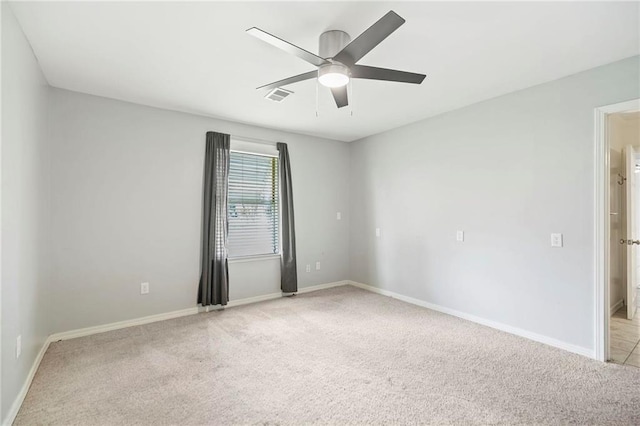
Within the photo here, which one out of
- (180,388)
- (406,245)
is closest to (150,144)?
(180,388)

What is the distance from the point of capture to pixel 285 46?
73.6 inches

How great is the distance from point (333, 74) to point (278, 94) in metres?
1.28

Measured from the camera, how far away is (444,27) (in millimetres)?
2102

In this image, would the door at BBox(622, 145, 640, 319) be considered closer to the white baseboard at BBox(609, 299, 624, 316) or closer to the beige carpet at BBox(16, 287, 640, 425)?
the white baseboard at BBox(609, 299, 624, 316)

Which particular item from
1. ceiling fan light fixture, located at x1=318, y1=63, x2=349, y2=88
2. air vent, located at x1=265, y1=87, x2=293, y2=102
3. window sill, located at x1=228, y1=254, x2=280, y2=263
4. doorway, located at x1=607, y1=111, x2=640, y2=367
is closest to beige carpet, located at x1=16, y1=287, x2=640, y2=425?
window sill, located at x1=228, y1=254, x2=280, y2=263

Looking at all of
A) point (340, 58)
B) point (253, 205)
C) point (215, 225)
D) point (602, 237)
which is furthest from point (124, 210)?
point (602, 237)

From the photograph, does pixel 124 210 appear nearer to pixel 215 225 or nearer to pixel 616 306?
pixel 215 225

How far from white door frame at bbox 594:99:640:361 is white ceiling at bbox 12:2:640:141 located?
61cm

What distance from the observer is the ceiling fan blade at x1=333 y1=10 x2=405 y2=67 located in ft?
5.35

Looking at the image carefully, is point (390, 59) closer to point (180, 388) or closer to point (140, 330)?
point (180, 388)

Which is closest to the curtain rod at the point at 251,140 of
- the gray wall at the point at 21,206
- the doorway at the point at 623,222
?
the gray wall at the point at 21,206

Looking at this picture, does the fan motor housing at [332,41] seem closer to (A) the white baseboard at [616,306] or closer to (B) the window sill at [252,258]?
(B) the window sill at [252,258]

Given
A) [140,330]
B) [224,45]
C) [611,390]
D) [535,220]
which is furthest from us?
[140,330]

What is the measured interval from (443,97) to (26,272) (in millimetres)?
4051
